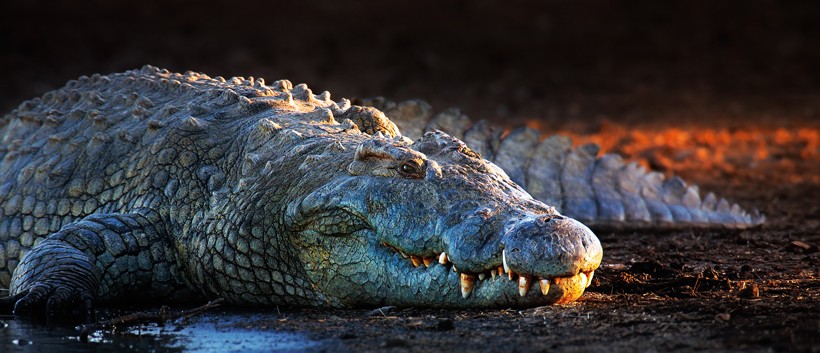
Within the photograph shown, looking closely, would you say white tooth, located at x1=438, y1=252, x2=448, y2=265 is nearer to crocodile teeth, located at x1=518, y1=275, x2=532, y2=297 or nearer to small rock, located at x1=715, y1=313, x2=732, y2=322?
crocodile teeth, located at x1=518, y1=275, x2=532, y2=297

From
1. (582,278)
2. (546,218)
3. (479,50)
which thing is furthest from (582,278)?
(479,50)

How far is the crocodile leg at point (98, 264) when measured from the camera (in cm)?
479

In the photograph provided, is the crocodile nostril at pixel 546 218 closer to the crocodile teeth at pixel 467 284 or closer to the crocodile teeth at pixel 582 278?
the crocodile teeth at pixel 582 278

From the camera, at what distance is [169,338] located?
4270 mm

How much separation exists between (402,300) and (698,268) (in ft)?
5.70

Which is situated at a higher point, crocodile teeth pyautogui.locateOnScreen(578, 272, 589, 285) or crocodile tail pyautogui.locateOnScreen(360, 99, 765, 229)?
crocodile tail pyautogui.locateOnScreen(360, 99, 765, 229)

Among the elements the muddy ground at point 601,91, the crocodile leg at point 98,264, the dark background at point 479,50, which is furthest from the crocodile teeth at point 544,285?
the dark background at point 479,50

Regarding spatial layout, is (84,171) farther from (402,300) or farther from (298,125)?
(402,300)

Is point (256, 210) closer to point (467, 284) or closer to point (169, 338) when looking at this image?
point (169, 338)

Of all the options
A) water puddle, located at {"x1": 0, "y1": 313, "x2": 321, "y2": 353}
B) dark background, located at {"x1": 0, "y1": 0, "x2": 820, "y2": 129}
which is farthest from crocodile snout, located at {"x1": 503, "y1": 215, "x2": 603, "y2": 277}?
dark background, located at {"x1": 0, "y1": 0, "x2": 820, "y2": 129}

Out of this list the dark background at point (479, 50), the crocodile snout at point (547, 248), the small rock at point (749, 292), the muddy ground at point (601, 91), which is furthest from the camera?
the dark background at point (479, 50)

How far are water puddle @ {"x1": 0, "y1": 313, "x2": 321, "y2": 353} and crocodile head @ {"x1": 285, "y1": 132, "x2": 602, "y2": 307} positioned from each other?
16.0 inches

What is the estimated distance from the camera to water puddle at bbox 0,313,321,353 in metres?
4.06

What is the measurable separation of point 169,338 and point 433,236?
41.7 inches
